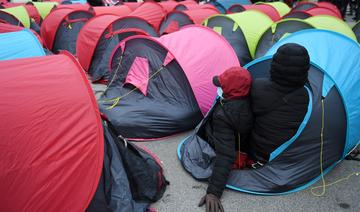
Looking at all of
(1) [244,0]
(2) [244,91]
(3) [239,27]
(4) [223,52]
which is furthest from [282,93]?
(1) [244,0]

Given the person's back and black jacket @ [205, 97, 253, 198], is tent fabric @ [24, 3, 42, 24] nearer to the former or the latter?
black jacket @ [205, 97, 253, 198]

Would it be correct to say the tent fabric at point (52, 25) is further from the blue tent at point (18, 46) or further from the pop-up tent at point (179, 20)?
the blue tent at point (18, 46)

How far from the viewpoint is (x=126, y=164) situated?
9.72 feet

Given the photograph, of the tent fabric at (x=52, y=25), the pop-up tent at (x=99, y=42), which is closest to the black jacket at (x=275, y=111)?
the pop-up tent at (x=99, y=42)

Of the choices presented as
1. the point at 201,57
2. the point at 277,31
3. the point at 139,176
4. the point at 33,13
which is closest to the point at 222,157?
the point at 139,176

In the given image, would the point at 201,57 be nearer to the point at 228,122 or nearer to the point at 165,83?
the point at 165,83

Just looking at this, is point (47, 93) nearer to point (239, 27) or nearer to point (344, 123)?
point (344, 123)

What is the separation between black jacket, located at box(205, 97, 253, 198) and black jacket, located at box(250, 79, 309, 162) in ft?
0.34

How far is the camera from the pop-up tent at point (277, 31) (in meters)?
6.00

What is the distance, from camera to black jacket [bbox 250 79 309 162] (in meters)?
3.04

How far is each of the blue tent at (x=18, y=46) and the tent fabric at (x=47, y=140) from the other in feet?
6.09

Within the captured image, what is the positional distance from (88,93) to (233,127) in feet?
4.33

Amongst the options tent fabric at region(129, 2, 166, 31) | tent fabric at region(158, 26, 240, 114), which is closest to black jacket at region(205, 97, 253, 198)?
tent fabric at region(158, 26, 240, 114)

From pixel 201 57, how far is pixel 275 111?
1.72 m
